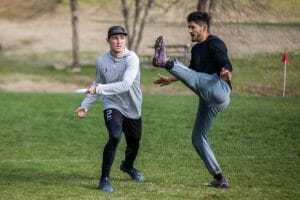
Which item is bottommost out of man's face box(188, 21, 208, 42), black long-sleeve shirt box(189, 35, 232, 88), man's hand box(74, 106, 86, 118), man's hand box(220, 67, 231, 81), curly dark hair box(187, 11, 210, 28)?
man's hand box(74, 106, 86, 118)

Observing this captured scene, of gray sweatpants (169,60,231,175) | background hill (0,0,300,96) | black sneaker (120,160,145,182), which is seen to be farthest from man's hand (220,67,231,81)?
background hill (0,0,300,96)

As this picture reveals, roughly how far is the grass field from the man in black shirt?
78 centimetres

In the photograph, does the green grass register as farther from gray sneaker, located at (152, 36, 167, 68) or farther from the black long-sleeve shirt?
gray sneaker, located at (152, 36, 167, 68)

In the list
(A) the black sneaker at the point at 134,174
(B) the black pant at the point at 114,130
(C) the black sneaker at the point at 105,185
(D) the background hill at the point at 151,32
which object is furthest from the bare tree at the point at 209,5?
(C) the black sneaker at the point at 105,185

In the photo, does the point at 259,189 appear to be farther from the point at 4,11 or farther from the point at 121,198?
the point at 4,11

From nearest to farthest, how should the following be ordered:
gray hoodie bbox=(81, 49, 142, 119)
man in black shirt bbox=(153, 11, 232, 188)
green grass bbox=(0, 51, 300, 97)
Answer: man in black shirt bbox=(153, 11, 232, 188)
gray hoodie bbox=(81, 49, 142, 119)
green grass bbox=(0, 51, 300, 97)

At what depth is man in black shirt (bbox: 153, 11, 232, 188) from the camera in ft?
25.6

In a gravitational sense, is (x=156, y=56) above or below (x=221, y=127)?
above

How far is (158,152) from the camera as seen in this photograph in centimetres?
1199

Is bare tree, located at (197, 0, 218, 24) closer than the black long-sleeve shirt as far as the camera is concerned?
No

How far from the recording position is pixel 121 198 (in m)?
7.98

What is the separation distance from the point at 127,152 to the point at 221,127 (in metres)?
5.65

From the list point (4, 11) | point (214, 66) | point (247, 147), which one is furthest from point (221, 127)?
point (4, 11)

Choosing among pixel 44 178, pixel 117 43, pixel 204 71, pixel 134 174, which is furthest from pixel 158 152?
pixel 204 71
